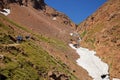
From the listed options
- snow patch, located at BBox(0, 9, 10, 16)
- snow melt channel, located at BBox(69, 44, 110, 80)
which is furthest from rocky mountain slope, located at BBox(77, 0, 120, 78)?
snow patch, located at BBox(0, 9, 10, 16)

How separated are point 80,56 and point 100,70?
A: 14.5 metres

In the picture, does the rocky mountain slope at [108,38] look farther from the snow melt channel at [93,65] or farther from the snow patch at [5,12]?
the snow patch at [5,12]

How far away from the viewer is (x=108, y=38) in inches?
3819

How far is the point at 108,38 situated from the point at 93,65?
22.2m

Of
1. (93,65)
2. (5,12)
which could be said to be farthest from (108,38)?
(5,12)

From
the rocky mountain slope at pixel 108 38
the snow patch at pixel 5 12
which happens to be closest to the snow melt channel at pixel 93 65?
the rocky mountain slope at pixel 108 38

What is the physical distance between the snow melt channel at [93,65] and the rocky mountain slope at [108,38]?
1.83m

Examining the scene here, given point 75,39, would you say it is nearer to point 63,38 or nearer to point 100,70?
point 63,38

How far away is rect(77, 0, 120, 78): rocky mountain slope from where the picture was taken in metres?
79.8

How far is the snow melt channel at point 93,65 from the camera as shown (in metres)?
70.4

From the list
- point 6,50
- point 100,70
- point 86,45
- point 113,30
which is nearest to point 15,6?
point 86,45

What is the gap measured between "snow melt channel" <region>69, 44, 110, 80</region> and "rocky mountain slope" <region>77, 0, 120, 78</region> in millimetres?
1834

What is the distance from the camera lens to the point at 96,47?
324 feet

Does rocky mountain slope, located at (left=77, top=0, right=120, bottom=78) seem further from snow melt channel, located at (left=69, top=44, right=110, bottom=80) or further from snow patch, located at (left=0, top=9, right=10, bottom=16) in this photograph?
snow patch, located at (left=0, top=9, right=10, bottom=16)
